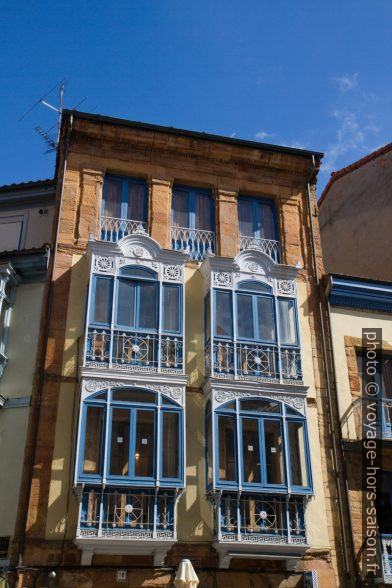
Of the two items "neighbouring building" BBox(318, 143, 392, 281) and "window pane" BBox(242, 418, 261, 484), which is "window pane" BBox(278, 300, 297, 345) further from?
"neighbouring building" BBox(318, 143, 392, 281)

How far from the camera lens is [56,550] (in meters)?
11.3

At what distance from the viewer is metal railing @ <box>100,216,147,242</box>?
49.1 feet

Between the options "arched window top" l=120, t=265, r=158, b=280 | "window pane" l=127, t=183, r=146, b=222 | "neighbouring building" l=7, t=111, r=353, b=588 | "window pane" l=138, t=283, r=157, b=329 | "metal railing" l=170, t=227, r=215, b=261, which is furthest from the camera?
"window pane" l=127, t=183, r=146, b=222

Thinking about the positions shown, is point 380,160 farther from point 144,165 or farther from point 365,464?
point 365,464

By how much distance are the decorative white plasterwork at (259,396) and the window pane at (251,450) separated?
53cm

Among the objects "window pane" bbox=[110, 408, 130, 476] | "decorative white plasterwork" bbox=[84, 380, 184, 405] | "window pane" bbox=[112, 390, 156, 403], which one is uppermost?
"decorative white plasterwork" bbox=[84, 380, 184, 405]

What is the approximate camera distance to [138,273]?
1384 centimetres

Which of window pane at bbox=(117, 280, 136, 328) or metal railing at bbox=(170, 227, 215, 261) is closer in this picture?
window pane at bbox=(117, 280, 136, 328)

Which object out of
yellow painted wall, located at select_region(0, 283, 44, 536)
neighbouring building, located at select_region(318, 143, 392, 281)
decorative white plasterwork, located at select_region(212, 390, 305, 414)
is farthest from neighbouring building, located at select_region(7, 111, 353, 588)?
neighbouring building, located at select_region(318, 143, 392, 281)

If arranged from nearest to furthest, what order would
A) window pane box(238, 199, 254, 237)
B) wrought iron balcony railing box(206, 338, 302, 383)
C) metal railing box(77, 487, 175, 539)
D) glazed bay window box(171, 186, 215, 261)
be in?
metal railing box(77, 487, 175, 539) < wrought iron balcony railing box(206, 338, 302, 383) < glazed bay window box(171, 186, 215, 261) < window pane box(238, 199, 254, 237)

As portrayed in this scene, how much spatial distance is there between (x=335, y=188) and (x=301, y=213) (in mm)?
7318

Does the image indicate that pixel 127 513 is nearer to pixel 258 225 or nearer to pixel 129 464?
pixel 129 464

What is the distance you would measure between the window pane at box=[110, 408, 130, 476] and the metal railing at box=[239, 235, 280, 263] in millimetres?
5610

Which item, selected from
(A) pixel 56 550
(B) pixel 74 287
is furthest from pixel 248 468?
(B) pixel 74 287
